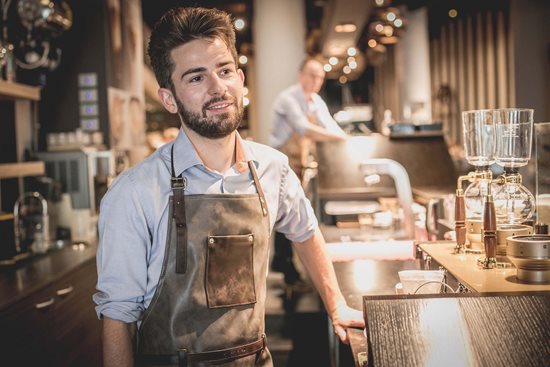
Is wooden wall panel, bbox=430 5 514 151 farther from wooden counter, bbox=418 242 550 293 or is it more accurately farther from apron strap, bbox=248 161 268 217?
apron strap, bbox=248 161 268 217

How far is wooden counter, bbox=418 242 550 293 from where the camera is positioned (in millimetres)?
1517

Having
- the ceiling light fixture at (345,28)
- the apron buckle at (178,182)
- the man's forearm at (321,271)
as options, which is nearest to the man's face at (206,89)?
the apron buckle at (178,182)

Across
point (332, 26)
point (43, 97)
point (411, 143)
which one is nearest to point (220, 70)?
point (411, 143)

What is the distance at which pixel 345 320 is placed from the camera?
6.53ft

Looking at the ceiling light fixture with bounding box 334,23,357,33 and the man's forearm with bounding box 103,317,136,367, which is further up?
the ceiling light fixture with bounding box 334,23,357,33

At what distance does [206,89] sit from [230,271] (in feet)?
1.74

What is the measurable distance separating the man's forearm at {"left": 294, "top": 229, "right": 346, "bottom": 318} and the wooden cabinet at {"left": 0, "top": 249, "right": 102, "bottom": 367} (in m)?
1.22

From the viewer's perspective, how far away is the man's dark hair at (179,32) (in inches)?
72.7

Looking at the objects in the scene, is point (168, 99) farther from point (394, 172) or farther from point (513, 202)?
point (394, 172)

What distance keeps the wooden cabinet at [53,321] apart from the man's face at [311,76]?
2.94 metres

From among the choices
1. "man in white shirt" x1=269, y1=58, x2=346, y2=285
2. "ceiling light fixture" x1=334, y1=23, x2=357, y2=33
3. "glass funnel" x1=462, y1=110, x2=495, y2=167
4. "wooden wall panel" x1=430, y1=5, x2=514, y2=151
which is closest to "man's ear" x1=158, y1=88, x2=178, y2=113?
"glass funnel" x1=462, y1=110, x2=495, y2=167

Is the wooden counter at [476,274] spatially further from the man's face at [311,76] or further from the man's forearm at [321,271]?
the man's face at [311,76]

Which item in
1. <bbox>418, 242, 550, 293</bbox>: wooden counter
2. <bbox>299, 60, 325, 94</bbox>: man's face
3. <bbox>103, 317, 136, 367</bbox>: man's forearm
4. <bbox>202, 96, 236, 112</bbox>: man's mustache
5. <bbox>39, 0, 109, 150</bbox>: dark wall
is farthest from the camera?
<bbox>299, 60, 325, 94</bbox>: man's face

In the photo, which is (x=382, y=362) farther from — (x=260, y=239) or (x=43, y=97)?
(x=43, y=97)
